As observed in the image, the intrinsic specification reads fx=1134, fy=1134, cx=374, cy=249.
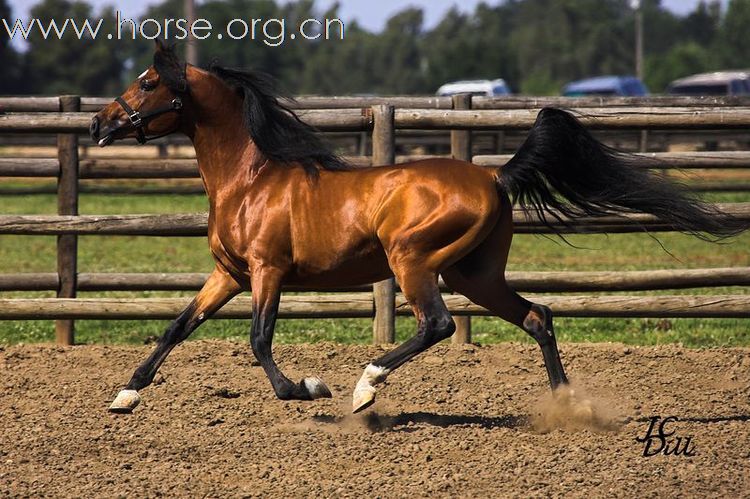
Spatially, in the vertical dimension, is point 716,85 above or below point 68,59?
below

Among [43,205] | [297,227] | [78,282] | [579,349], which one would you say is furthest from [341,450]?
[43,205]

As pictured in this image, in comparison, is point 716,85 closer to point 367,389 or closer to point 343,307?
point 343,307

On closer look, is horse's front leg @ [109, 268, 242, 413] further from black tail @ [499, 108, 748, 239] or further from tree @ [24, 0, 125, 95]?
tree @ [24, 0, 125, 95]

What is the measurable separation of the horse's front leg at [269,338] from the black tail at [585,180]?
49.4 inches

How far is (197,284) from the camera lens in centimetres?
775

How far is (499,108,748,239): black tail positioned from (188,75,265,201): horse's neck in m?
1.36

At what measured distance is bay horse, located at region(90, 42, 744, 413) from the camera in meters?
5.42

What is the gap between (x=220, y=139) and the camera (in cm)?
591

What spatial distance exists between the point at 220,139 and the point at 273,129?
0.94 feet

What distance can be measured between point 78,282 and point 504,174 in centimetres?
363

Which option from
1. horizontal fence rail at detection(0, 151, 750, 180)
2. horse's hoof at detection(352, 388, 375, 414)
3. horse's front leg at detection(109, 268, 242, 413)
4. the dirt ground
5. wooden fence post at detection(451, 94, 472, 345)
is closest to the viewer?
the dirt ground

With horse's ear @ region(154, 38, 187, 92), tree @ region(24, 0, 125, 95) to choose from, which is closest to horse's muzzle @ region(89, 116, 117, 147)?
horse's ear @ region(154, 38, 187, 92)

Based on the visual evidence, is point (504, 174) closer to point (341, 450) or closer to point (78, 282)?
point (341, 450)

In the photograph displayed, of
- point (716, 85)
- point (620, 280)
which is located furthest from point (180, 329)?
point (716, 85)
